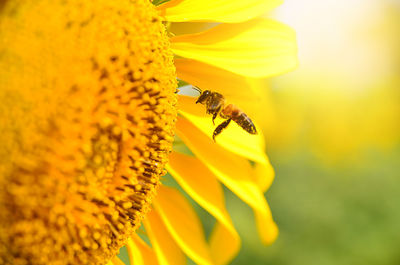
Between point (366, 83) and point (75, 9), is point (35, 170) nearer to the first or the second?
point (75, 9)

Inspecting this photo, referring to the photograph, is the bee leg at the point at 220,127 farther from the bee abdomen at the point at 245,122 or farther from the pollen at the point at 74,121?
the pollen at the point at 74,121

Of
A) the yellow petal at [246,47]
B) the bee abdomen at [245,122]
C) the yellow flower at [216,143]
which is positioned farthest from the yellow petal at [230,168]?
the yellow petal at [246,47]

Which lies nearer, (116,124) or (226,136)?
(116,124)

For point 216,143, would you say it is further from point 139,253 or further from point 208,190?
point 139,253

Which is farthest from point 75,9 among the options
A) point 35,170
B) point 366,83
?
point 366,83

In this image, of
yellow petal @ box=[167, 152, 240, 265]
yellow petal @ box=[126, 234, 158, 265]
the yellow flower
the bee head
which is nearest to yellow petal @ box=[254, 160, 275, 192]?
the yellow flower

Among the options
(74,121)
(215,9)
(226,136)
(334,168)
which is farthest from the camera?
(334,168)

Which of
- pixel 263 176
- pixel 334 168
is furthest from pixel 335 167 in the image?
pixel 263 176

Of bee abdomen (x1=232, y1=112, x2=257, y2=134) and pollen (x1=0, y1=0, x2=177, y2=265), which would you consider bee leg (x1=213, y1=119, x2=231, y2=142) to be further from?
pollen (x1=0, y1=0, x2=177, y2=265)
